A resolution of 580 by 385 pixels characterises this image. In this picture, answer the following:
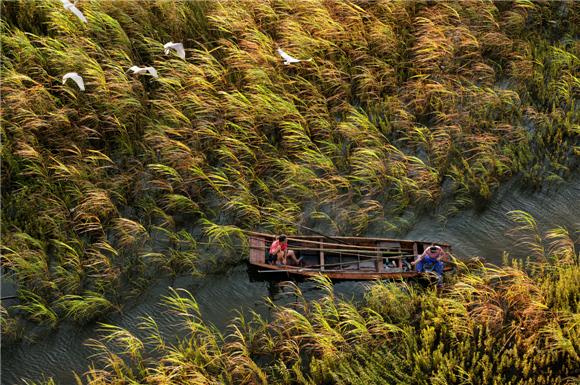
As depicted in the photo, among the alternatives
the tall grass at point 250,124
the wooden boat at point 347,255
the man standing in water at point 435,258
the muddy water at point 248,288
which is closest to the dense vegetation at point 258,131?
the tall grass at point 250,124

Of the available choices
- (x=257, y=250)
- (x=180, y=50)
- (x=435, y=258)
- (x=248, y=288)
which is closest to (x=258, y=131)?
(x=180, y=50)

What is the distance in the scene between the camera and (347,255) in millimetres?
7648

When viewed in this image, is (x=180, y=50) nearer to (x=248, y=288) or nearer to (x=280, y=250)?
(x=280, y=250)

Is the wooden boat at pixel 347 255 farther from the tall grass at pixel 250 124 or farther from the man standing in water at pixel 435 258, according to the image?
the tall grass at pixel 250 124

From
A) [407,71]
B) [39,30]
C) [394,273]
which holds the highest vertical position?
[39,30]

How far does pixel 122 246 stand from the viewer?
7.12m

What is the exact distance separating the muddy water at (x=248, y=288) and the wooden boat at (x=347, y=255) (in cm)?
30

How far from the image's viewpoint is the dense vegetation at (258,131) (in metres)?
6.91

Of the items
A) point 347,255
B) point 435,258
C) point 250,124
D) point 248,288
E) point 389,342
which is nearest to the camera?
point 389,342

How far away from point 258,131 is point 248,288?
319 centimetres

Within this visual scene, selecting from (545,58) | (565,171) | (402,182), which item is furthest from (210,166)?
(545,58)

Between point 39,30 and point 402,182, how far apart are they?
8.63 m

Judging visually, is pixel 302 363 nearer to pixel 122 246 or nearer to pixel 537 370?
pixel 537 370

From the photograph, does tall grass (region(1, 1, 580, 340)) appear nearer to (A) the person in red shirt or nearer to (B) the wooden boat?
(B) the wooden boat
